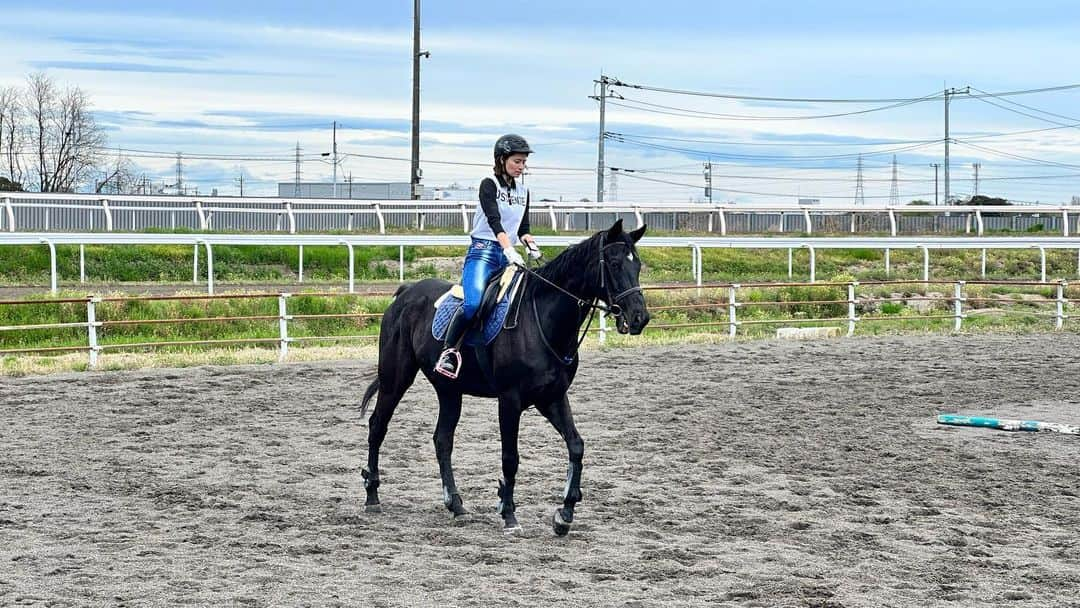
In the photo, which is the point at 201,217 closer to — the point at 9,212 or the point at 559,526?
the point at 9,212

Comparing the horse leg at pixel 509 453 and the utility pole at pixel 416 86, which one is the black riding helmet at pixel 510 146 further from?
the utility pole at pixel 416 86

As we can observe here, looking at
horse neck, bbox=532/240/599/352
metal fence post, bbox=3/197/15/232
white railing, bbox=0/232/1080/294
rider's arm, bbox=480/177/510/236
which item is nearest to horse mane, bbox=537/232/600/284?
horse neck, bbox=532/240/599/352

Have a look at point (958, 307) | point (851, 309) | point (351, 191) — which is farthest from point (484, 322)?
point (351, 191)

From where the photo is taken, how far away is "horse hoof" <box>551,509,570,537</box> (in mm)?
8160

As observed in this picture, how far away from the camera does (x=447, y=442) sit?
906 centimetres

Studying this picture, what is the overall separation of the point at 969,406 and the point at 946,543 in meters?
7.34

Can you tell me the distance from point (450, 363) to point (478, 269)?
0.70 metres

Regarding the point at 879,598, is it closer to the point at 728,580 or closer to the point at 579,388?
the point at 728,580

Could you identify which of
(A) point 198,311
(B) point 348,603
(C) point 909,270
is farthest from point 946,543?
(C) point 909,270

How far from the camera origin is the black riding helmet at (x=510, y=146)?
8.56m

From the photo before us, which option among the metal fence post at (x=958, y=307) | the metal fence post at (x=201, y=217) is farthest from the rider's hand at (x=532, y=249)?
the metal fence post at (x=201, y=217)

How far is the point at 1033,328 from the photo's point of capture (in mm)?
25000

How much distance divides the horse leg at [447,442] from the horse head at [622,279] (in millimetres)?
1622

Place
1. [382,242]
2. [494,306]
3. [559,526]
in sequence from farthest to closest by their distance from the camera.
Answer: [382,242]
[494,306]
[559,526]
